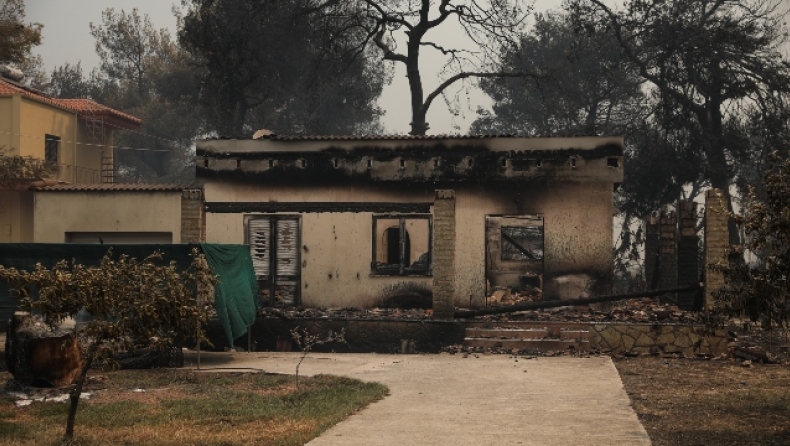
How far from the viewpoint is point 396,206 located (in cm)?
2484

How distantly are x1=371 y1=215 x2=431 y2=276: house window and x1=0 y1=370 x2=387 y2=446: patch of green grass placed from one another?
9008 mm

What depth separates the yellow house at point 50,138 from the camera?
39.0 m

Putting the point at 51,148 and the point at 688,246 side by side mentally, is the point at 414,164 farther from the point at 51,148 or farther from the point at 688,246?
the point at 51,148

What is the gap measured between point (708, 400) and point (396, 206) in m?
12.4

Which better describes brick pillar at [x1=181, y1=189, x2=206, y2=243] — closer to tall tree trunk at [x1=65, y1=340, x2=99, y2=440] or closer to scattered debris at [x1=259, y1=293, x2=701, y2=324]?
scattered debris at [x1=259, y1=293, x2=701, y2=324]

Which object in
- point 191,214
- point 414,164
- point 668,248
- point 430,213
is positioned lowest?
point 668,248

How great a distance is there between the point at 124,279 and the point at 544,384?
6941mm

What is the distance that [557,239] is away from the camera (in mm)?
24469

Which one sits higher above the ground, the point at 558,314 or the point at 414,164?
the point at 414,164

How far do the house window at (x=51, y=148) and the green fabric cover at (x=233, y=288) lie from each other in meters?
25.3

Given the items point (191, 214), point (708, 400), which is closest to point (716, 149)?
point (191, 214)

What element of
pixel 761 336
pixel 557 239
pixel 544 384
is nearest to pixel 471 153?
pixel 557 239

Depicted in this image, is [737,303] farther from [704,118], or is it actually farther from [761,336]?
[704,118]

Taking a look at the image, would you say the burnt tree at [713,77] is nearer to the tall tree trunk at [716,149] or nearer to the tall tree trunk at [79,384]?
the tall tree trunk at [716,149]
